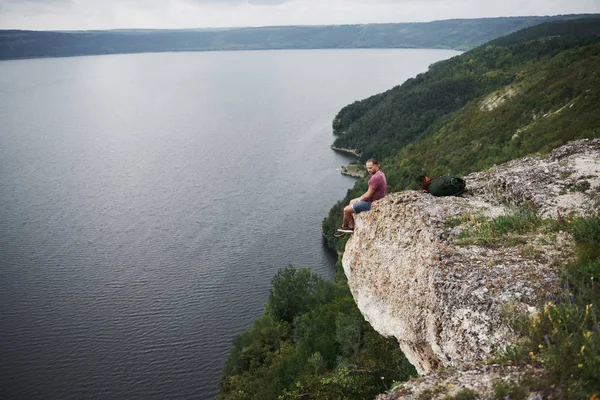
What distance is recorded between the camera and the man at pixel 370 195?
15.9m

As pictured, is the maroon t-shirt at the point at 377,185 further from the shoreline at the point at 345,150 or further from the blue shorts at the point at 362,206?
the shoreline at the point at 345,150

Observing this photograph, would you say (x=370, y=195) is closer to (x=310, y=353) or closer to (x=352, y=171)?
(x=310, y=353)

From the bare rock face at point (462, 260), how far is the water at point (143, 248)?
1409 inches

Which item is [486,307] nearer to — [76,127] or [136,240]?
[136,240]

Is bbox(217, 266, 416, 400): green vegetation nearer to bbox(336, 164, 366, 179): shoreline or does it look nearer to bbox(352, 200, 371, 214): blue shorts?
bbox(352, 200, 371, 214): blue shorts

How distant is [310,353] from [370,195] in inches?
1015

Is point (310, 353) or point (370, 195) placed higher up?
point (370, 195)

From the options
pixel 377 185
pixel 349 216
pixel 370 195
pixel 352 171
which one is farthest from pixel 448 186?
pixel 352 171

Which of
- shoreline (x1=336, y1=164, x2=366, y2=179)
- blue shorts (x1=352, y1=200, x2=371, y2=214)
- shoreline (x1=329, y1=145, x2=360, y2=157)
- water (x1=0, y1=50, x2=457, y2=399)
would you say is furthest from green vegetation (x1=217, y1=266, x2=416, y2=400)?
shoreline (x1=329, y1=145, x2=360, y2=157)

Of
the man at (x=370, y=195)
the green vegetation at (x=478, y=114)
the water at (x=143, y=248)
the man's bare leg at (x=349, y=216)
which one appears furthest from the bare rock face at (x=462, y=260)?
the water at (x=143, y=248)

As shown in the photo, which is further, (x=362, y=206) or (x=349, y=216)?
(x=349, y=216)

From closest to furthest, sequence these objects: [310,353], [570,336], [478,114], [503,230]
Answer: [570,336] < [503,230] < [310,353] < [478,114]

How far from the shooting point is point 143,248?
70.2m

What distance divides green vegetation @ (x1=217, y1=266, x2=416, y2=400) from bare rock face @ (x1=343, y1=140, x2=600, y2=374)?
8.30m
